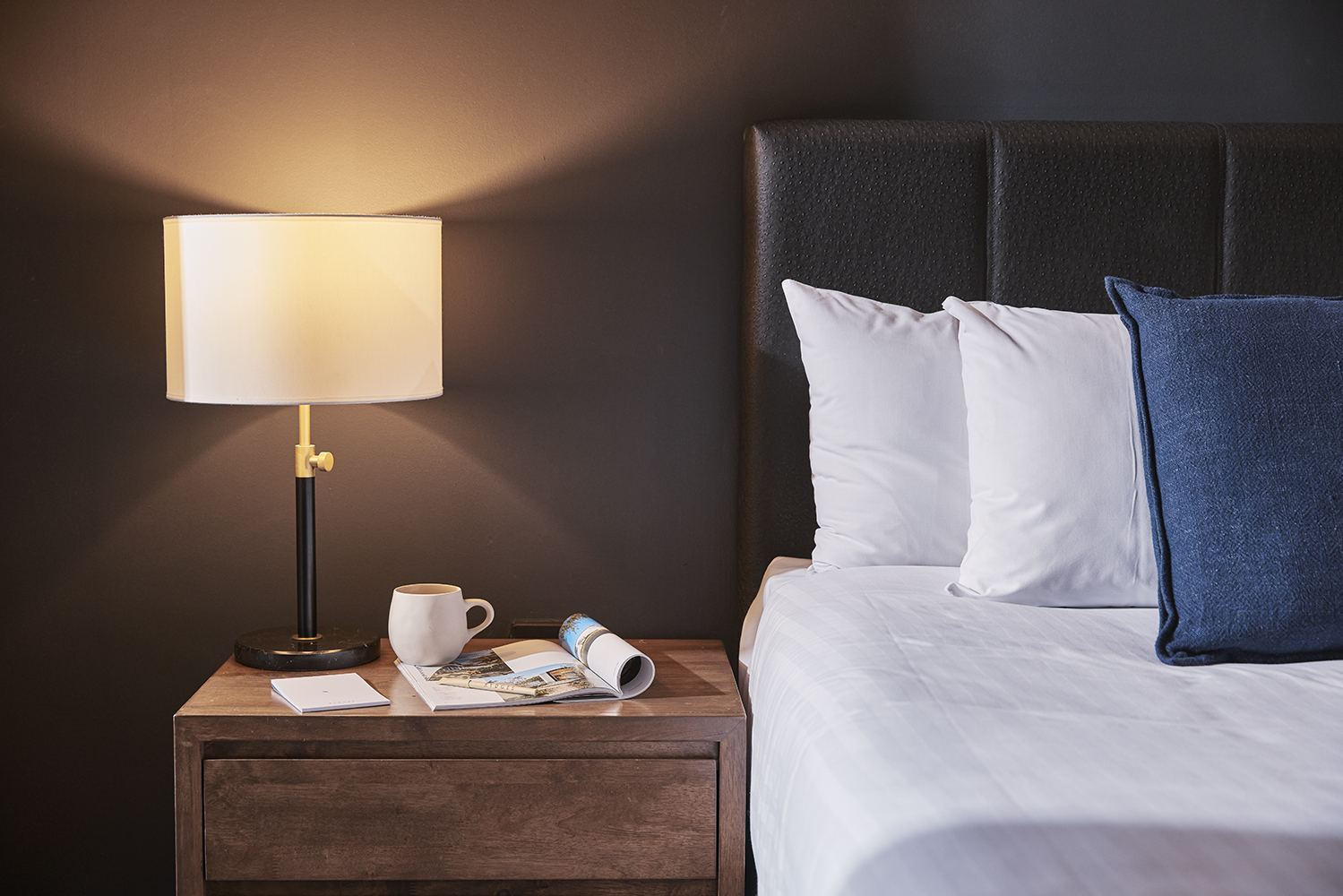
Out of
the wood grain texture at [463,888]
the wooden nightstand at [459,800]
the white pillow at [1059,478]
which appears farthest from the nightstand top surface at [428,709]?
the white pillow at [1059,478]

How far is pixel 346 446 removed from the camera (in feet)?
6.16

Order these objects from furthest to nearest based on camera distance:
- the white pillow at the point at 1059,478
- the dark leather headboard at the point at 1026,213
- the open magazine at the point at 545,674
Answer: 1. the dark leather headboard at the point at 1026,213
2. the open magazine at the point at 545,674
3. the white pillow at the point at 1059,478

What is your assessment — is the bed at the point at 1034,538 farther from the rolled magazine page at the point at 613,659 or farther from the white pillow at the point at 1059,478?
the rolled magazine page at the point at 613,659

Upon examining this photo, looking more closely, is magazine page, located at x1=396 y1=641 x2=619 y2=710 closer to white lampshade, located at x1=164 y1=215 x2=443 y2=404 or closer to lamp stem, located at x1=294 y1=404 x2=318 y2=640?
lamp stem, located at x1=294 y1=404 x2=318 y2=640

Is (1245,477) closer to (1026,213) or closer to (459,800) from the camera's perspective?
(1026,213)

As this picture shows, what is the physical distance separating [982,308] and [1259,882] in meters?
0.95

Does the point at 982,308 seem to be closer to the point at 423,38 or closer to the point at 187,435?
the point at 423,38

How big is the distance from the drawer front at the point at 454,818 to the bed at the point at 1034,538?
161 mm

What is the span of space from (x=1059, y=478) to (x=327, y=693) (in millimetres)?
1039

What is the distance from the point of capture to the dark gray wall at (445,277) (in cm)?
181

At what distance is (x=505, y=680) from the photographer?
151 centimetres

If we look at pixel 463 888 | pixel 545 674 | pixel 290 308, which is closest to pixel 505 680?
pixel 545 674

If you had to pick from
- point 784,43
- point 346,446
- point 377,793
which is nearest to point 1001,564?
point 377,793

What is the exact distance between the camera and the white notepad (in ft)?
4.65
